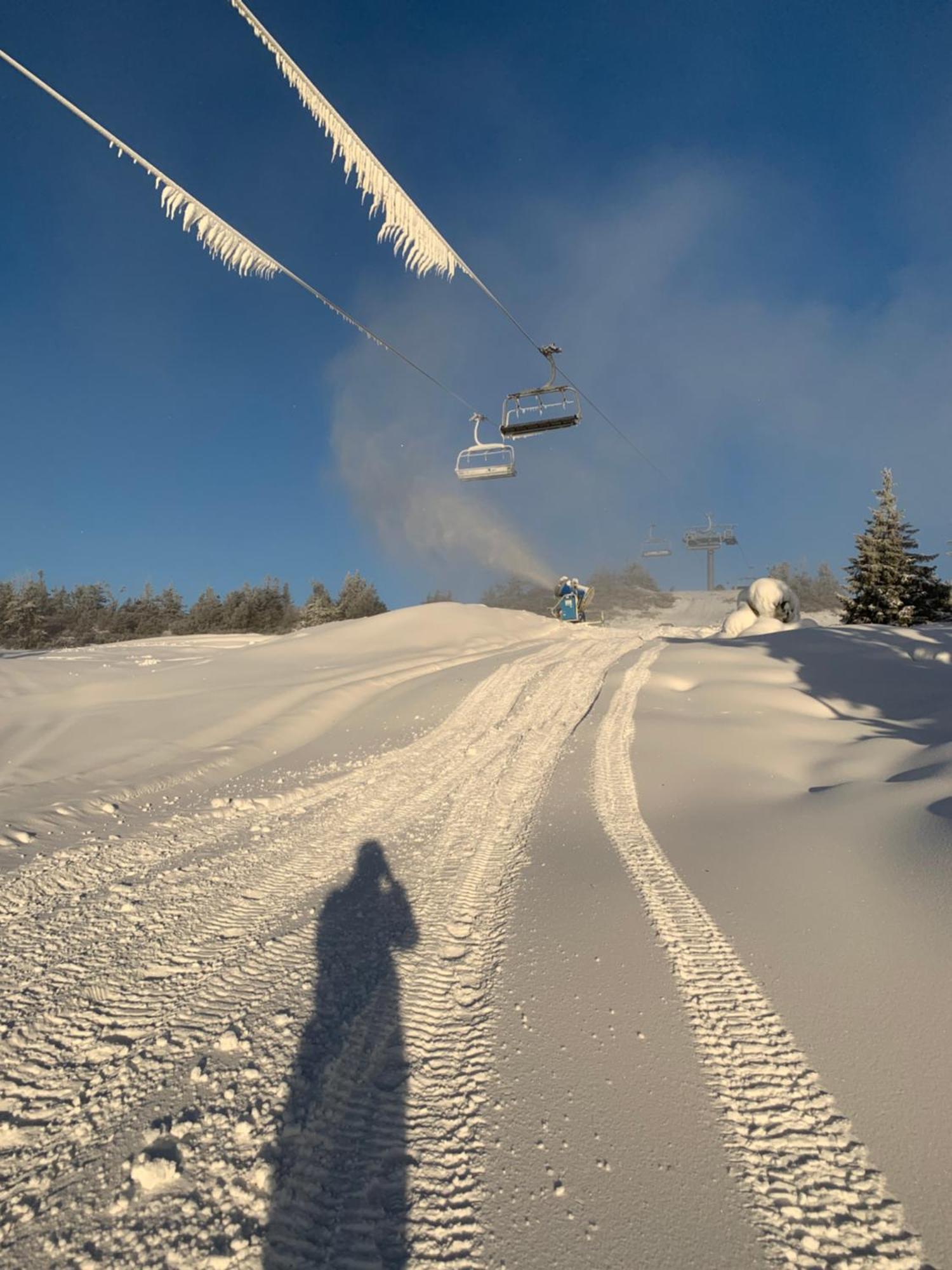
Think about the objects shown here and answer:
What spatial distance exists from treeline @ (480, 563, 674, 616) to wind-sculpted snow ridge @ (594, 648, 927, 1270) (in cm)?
4014

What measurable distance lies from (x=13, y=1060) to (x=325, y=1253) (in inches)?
49.1

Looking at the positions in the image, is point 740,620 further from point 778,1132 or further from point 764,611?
point 778,1132

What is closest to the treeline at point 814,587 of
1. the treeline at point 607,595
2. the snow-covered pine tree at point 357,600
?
the treeline at point 607,595

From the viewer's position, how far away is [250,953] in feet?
7.72

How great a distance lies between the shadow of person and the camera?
1.22m

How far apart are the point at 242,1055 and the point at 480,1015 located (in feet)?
2.54

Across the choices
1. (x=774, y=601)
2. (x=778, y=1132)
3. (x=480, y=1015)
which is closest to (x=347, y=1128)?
(x=480, y=1015)

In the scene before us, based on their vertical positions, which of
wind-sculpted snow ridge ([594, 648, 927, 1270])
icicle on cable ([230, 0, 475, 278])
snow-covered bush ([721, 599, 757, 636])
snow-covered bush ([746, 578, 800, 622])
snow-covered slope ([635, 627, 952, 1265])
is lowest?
wind-sculpted snow ridge ([594, 648, 927, 1270])

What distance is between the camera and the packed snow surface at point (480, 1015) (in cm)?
127

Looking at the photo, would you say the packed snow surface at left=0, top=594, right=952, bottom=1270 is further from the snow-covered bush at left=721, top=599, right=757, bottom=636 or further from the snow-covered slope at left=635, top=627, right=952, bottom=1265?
the snow-covered bush at left=721, top=599, right=757, bottom=636

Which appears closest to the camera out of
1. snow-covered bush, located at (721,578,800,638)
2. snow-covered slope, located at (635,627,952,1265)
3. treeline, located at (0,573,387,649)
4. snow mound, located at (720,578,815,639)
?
snow-covered slope, located at (635,627,952,1265)

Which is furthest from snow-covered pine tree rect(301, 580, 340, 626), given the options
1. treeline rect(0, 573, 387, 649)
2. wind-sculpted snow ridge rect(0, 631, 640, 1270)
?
wind-sculpted snow ridge rect(0, 631, 640, 1270)

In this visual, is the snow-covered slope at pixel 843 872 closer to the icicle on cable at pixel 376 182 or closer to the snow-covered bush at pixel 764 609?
the icicle on cable at pixel 376 182

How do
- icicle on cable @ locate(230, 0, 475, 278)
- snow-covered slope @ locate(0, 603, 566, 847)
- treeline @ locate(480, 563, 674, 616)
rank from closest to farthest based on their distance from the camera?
icicle on cable @ locate(230, 0, 475, 278) < snow-covered slope @ locate(0, 603, 566, 847) < treeline @ locate(480, 563, 674, 616)
